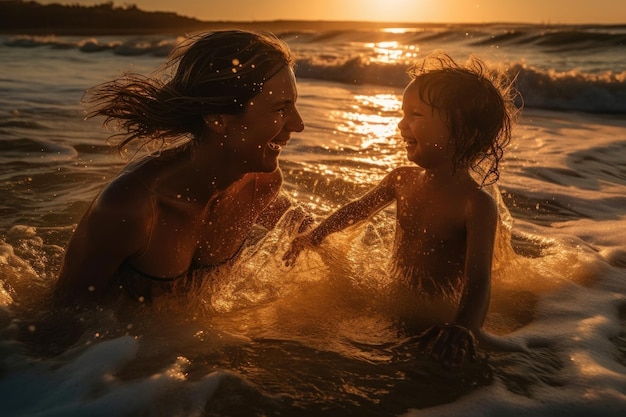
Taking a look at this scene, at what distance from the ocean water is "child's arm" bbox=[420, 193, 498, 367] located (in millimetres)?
116

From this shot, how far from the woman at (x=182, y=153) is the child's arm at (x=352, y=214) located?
2.89 feet

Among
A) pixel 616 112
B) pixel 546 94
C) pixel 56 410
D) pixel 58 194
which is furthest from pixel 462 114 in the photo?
pixel 546 94

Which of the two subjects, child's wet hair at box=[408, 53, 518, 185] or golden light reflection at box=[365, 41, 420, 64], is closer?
child's wet hair at box=[408, 53, 518, 185]

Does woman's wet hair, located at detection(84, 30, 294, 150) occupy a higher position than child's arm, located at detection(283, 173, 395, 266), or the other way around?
woman's wet hair, located at detection(84, 30, 294, 150)

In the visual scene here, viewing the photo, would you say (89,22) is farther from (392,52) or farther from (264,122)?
(264,122)

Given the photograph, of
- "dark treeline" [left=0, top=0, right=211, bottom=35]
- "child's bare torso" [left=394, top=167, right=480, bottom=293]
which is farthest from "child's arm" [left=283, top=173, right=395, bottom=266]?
"dark treeline" [left=0, top=0, right=211, bottom=35]

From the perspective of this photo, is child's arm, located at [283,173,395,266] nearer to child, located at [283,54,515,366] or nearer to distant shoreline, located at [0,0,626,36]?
child, located at [283,54,515,366]

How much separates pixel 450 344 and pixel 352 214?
144 cm

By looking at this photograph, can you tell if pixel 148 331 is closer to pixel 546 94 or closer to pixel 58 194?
pixel 58 194

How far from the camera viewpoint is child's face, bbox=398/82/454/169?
3402mm

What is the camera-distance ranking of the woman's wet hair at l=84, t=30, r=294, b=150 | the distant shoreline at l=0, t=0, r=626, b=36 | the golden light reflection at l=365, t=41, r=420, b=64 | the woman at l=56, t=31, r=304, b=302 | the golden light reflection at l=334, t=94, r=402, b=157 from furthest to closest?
the distant shoreline at l=0, t=0, r=626, b=36 → the golden light reflection at l=365, t=41, r=420, b=64 → the golden light reflection at l=334, t=94, r=402, b=157 → the woman's wet hair at l=84, t=30, r=294, b=150 → the woman at l=56, t=31, r=304, b=302

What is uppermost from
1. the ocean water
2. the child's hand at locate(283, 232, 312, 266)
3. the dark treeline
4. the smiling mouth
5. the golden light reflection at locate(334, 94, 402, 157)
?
the dark treeline

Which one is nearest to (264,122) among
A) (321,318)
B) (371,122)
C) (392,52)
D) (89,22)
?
(321,318)

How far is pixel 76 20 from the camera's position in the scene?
4253 cm
